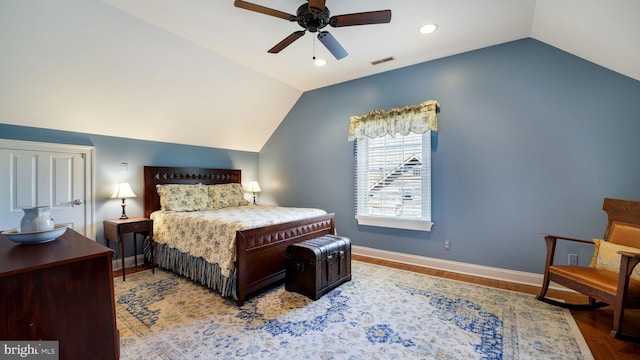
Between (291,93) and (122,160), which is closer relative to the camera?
(122,160)

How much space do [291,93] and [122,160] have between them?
2915mm

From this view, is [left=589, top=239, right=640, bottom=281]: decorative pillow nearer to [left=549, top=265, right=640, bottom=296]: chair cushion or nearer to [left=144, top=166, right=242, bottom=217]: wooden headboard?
[left=549, top=265, right=640, bottom=296]: chair cushion

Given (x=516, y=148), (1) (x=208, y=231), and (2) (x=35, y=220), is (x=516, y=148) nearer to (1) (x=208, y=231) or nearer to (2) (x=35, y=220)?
(1) (x=208, y=231)

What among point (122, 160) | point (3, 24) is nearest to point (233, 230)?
point (122, 160)

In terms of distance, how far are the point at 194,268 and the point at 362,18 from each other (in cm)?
323

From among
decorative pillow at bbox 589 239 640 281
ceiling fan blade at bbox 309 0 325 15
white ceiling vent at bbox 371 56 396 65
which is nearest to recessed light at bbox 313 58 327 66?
white ceiling vent at bbox 371 56 396 65

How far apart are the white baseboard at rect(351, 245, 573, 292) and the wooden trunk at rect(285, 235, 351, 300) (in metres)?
1.25

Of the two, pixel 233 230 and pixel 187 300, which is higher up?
pixel 233 230

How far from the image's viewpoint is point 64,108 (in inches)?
123

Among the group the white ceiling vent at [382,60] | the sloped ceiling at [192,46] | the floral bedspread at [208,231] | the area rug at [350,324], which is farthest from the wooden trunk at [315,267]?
the white ceiling vent at [382,60]

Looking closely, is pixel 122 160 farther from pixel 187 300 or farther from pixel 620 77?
pixel 620 77

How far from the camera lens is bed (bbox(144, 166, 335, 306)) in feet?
Answer: 8.79

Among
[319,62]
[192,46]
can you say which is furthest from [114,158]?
[319,62]

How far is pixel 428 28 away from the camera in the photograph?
9.49ft
